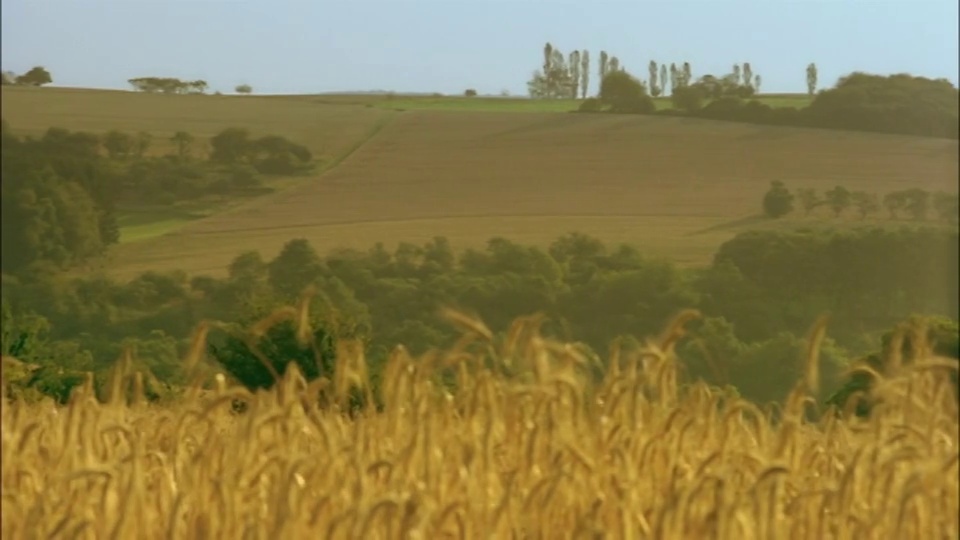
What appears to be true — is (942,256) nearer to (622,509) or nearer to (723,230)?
(723,230)

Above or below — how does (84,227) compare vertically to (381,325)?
above

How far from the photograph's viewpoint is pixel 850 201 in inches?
208

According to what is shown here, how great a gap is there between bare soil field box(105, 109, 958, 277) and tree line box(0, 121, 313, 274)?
0.41ft

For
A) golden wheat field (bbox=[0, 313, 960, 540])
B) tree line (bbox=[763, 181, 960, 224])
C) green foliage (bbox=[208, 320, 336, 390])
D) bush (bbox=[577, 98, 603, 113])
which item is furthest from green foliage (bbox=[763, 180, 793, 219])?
golden wheat field (bbox=[0, 313, 960, 540])

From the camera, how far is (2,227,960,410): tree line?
4.41 m

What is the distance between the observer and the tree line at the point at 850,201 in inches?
199

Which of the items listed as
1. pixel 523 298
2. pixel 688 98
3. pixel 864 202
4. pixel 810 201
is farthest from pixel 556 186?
pixel 864 202

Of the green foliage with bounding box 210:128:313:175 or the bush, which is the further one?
the green foliage with bounding box 210:128:313:175

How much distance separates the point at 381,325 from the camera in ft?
15.4

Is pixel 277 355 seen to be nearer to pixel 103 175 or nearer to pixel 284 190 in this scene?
pixel 284 190

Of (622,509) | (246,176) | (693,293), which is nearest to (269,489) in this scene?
(622,509)

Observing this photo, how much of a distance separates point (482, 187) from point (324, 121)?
0.75m

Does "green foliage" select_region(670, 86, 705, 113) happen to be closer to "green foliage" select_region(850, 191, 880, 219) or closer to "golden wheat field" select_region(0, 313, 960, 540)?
"green foliage" select_region(850, 191, 880, 219)

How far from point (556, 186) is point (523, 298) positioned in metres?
0.92
